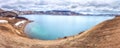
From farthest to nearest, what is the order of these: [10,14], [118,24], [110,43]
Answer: [10,14] < [118,24] < [110,43]

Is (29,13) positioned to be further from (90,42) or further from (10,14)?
(90,42)

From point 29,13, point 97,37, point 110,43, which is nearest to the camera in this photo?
point 110,43

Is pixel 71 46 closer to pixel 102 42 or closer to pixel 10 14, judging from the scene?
pixel 102 42

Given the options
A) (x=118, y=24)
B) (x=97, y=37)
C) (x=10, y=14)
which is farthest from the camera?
(x=10, y=14)

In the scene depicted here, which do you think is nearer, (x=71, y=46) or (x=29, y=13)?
(x=71, y=46)

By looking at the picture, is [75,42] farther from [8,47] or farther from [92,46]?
[8,47]

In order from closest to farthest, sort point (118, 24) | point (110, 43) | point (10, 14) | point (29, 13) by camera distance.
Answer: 1. point (110, 43)
2. point (118, 24)
3. point (10, 14)
4. point (29, 13)

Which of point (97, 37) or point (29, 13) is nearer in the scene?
point (97, 37)

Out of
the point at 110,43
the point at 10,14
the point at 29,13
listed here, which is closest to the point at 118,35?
the point at 110,43

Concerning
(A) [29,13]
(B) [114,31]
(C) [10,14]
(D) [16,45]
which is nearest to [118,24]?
(B) [114,31]
